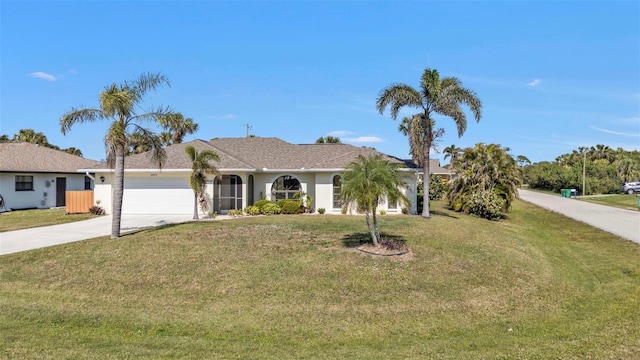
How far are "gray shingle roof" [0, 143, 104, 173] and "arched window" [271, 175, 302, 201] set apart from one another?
11.5 metres

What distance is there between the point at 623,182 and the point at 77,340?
69.3 m

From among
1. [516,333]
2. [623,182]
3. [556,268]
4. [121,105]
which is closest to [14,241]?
[121,105]

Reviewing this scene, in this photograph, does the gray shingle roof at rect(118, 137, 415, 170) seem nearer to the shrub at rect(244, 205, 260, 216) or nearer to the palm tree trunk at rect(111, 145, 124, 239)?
the shrub at rect(244, 205, 260, 216)

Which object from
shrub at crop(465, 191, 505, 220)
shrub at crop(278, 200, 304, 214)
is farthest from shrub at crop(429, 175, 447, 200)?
shrub at crop(278, 200, 304, 214)

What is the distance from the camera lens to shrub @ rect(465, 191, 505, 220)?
2303 centimetres

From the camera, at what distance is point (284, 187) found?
23516 mm

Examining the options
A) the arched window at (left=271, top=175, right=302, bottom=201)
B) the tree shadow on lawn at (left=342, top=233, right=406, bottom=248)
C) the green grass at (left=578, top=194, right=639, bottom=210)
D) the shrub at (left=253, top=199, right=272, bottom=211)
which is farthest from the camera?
the green grass at (left=578, top=194, right=639, bottom=210)

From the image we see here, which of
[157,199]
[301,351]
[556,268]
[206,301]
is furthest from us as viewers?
[157,199]

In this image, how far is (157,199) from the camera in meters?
22.9

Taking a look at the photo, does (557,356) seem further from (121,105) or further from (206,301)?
(121,105)

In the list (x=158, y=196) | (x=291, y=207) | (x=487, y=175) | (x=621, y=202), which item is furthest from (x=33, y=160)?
(x=621, y=202)

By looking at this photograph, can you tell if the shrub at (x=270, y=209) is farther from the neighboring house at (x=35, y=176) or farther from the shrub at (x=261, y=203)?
the neighboring house at (x=35, y=176)

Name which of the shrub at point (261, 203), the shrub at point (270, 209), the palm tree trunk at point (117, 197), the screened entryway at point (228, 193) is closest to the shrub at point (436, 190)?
the shrub at point (270, 209)

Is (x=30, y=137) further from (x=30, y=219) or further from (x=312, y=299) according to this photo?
(x=312, y=299)
